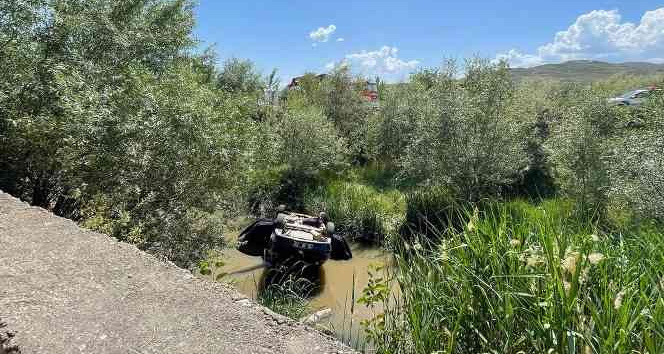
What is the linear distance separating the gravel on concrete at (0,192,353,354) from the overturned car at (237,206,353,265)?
6.21m

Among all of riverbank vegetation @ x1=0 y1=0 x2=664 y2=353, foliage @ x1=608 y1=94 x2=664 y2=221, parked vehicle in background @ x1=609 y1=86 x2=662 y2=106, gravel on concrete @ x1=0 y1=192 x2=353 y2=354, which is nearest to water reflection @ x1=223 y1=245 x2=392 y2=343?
riverbank vegetation @ x1=0 y1=0 x2=664 y2=353

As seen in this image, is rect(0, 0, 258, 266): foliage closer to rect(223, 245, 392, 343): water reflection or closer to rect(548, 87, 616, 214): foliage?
rect(223, 245, 392, 343): water reflection

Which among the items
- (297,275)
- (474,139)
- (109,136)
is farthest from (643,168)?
(109,136)

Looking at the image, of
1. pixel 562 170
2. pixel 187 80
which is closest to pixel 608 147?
pixel 562 170

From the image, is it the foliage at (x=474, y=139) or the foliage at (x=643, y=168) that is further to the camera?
the foliage at (x=474, y=139)

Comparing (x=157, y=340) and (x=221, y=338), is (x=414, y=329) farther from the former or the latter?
(x=157, y=340)

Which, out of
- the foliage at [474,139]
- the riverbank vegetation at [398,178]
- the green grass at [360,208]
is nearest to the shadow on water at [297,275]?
the riverbank vegetation at [398,178]

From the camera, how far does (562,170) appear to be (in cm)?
1180

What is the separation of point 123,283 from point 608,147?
39.4 feet

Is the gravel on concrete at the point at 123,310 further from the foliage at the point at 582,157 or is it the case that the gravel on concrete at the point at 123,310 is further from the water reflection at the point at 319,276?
the foliage at the point at 582,157

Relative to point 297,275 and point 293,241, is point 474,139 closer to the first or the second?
point 293,241

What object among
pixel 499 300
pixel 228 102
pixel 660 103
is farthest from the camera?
pixel 660 103

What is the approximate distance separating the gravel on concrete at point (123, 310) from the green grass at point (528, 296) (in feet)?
2.15

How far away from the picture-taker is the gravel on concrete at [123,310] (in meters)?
2.14
